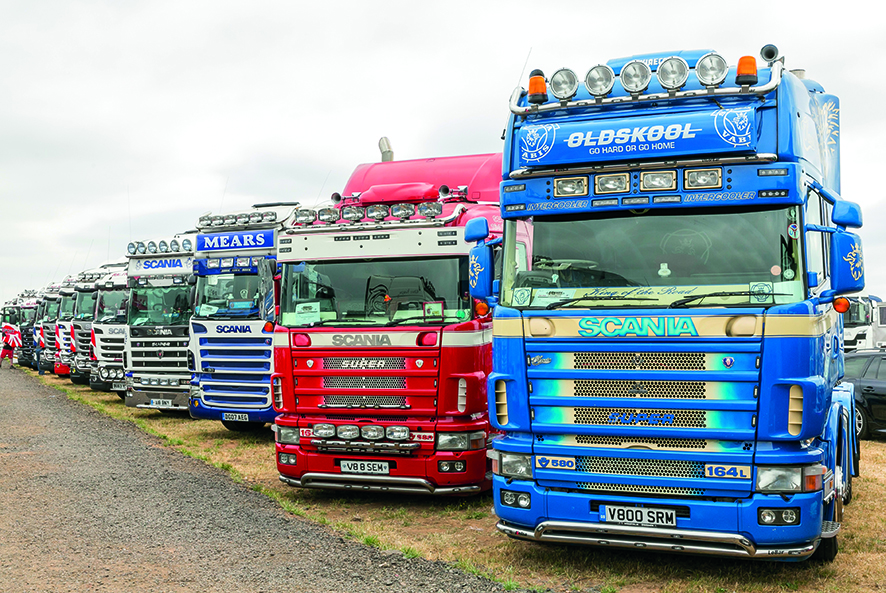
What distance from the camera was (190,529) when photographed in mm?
8125

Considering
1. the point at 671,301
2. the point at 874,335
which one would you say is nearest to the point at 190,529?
the point at 671,301

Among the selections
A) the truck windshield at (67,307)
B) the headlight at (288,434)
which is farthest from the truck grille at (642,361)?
the truck windshield at (67,307)

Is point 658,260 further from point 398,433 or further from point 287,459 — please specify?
point 287,459

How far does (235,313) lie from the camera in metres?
13.3

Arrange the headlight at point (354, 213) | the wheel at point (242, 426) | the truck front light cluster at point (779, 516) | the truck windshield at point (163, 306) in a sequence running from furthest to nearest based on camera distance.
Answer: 1. the truck windshield at point (163, 306)
2. the wheel at point (242, 426)
3. the headlight at point (354, 213)
4. the truck front light cluster at point (779, 516)

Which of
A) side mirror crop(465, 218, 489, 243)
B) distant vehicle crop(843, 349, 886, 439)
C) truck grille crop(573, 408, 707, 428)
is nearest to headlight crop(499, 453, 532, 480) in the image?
truck grille crop(573, 408, 707, 428)

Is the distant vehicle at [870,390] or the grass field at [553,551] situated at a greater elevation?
the distant vehicle at [870,390]

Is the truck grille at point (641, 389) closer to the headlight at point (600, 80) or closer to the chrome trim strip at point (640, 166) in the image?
the chrome trim strip at point (640, 166)

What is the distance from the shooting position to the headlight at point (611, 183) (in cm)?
638

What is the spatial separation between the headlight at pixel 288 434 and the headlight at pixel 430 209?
2690 mm

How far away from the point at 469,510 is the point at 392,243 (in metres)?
2.91

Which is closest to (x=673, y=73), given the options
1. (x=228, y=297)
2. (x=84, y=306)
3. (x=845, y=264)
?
(x=845, y=264)

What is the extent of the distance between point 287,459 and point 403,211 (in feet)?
9.73

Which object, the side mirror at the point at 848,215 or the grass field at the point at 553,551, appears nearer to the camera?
the side mirror at the point at 848,215
